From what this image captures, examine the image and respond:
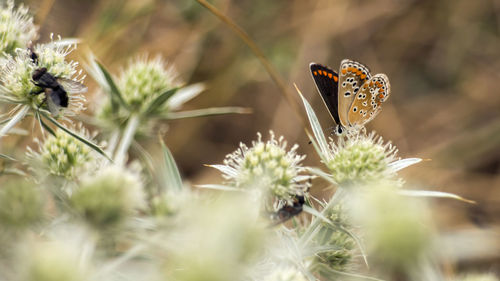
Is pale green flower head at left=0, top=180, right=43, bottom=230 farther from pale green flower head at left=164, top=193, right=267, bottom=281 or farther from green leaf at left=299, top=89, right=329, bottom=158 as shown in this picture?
green leaf at left=299, top=89, right=329, bottom=158

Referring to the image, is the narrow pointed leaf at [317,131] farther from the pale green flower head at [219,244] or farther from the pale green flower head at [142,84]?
the pale green flower head at [219,244]

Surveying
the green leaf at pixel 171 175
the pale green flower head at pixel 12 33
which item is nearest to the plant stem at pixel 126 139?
the green leaf at pixel 171 175

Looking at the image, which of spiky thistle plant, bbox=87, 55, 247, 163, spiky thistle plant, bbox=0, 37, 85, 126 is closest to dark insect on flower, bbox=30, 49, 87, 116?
spiky thistle plant, bbox=0, 37, 85, 126

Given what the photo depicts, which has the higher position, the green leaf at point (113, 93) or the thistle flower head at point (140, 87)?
the thistle flower head at point (140, 87)

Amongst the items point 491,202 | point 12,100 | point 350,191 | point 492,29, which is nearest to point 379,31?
point 492,29

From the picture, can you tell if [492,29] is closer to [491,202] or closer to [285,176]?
[491,202]

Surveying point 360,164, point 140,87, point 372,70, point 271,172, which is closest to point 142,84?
point 140,87

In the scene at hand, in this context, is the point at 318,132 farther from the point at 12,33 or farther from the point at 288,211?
the point at 12,33
